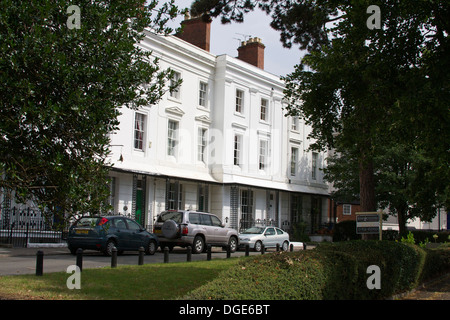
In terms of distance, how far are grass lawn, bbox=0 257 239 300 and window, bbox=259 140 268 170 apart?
71.7 feet

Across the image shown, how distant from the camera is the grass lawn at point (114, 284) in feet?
30.4

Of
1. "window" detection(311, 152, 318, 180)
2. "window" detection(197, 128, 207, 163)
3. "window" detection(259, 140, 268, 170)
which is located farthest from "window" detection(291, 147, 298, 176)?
"window" detection(197, 128, 207, 163)

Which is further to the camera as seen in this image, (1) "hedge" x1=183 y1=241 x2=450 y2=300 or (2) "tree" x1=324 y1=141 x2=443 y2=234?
(2) "tree" x1=324 y1=141 x2=443 y2=234

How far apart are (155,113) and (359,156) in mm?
14740

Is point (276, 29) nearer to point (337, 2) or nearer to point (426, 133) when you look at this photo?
point (337, 2)

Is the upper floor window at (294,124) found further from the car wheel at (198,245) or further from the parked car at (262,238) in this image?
the car wheel at (198,245)

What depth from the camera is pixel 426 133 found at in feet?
41.3

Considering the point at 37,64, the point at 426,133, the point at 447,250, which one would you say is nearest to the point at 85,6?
the point at 37,64

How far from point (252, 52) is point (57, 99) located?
98.0ft

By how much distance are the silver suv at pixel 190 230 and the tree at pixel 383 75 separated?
763 cm

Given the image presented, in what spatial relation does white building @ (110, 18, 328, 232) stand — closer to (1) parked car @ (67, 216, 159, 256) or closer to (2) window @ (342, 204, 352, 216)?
(1) parked car @ (67, 216, 159, 256)

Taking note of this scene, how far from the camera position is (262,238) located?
85.6 feet

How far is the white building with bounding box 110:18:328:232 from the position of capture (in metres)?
27.0
